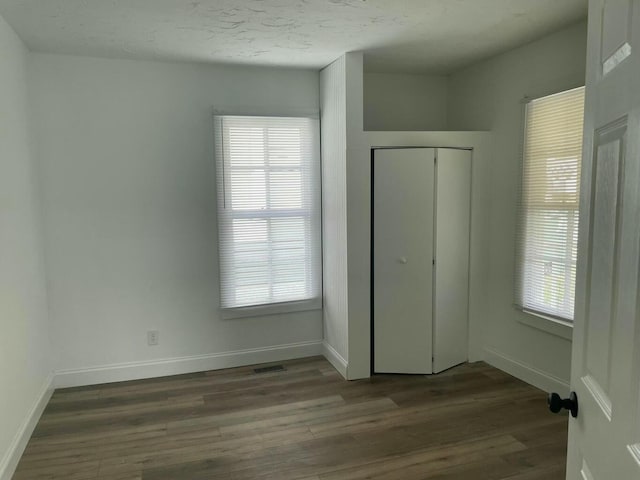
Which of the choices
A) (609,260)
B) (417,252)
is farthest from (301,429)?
(609,260)

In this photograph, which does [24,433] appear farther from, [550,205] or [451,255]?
[550,205]

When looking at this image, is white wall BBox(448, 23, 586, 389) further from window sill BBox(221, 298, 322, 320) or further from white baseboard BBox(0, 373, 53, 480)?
white baseboard BBox(0, 373, 53, 480)

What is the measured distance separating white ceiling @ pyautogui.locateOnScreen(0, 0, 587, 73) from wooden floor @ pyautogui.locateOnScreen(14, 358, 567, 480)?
2488 mm

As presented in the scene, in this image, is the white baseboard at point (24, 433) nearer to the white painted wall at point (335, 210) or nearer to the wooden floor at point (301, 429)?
the wooden floor at point (301, 429)

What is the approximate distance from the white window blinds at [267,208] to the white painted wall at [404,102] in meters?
0.60

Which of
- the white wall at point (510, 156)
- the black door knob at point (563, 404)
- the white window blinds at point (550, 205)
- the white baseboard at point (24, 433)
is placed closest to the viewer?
the black door knob at point (563, 404)

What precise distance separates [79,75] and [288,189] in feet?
5.81

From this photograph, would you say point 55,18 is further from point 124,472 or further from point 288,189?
point 124,472

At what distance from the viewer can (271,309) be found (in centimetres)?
409

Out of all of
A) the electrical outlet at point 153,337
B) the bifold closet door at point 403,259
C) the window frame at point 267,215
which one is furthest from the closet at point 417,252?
the electrical outlet at point 153,337

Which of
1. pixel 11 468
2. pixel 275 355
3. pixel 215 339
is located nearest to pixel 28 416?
pixel 11 468

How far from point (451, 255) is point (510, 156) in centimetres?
89

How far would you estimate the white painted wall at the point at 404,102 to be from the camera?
424cm

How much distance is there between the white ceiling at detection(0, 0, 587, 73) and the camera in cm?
259
